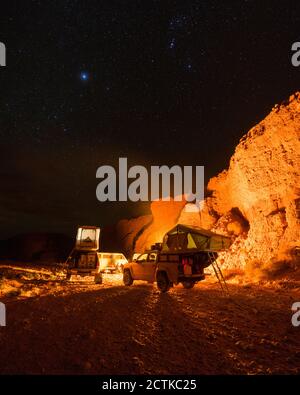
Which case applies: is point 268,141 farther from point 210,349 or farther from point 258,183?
point 210,349

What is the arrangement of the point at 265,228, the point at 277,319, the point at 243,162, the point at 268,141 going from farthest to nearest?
1. the point at 243,162
2. the point at 268,141
3. the point at 265,228
4. the point at 277,319

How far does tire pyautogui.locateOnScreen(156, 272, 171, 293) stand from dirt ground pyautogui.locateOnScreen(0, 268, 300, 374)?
3.94 meters

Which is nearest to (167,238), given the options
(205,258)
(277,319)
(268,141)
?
(205,258)

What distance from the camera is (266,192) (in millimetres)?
21844

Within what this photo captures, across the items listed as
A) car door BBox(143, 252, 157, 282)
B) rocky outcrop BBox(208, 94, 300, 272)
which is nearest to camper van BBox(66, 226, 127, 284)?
car door BBox(143, 252, 157, 282)

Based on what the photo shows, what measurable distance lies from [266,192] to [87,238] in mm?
13405

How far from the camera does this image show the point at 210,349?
4742mm

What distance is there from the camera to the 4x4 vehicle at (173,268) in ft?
40.6

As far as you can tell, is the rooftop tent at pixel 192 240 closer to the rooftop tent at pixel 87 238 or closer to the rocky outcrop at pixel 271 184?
the rocky outcrop at pixel 271 184

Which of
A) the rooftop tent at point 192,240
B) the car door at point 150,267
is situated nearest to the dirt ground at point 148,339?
the rooftop tent at point 192,240

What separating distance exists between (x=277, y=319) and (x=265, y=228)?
14520 mm

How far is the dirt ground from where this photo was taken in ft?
13.2

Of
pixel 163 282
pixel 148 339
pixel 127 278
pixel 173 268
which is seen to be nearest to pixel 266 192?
pixel 127 278
